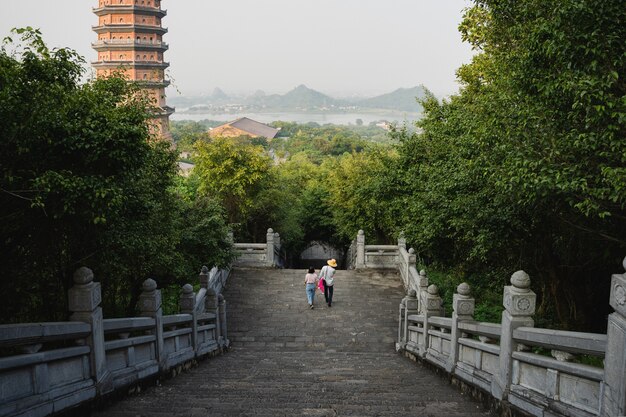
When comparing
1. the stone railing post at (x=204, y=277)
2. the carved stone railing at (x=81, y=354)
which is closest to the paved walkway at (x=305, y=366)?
the carved stone railing at (x=81, y=354)

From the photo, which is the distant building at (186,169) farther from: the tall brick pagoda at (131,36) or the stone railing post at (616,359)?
the stone railing post at (616,359)

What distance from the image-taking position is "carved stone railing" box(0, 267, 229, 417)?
4283 mm

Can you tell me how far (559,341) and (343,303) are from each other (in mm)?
11041

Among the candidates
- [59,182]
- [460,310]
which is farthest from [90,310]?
[460,310]

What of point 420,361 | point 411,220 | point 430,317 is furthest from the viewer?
point 411,220

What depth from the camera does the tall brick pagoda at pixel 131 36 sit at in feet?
133

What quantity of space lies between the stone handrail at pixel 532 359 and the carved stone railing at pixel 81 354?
3925 millimetres

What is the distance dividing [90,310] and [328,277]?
376 inches

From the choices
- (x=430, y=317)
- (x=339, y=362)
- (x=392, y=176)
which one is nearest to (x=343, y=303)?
(x=392, y=176)

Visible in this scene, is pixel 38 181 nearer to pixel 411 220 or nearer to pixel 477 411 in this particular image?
pixel 477 411

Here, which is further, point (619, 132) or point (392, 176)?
point (392, 176)

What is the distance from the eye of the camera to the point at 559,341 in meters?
4.62

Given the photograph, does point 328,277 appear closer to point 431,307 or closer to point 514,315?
point 431,307

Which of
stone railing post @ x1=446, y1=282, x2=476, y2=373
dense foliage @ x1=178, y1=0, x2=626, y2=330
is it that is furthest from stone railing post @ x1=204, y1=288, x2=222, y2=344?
stone railing post @ x1=446, y1=282, x2=476, y2=373
